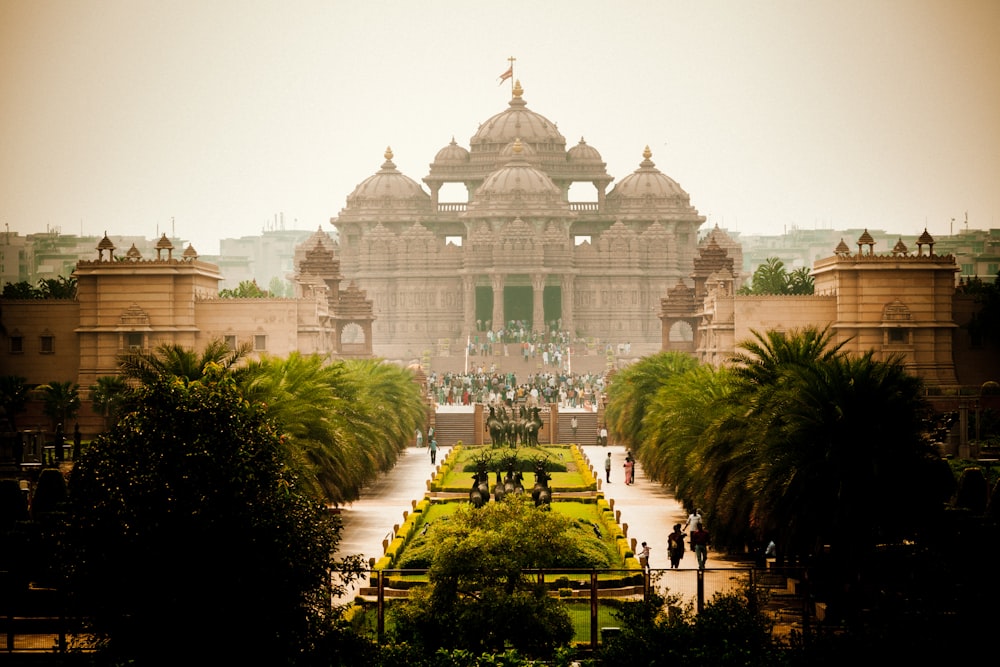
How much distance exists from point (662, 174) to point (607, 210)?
5.27 meters

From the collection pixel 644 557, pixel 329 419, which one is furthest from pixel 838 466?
pixel 329 419

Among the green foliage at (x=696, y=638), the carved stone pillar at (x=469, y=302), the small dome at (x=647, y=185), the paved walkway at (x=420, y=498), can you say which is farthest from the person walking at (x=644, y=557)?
the small dome at (x=647, y=185)

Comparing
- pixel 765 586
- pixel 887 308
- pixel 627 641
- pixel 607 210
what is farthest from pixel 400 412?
pixel 607 210

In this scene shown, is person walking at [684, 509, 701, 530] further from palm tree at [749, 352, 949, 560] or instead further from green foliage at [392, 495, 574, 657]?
green foliage at [392, 495, 574, 657]

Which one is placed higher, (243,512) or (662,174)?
(662,174)

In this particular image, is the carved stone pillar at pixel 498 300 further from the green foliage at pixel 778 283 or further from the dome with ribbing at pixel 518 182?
the green foliage at pixel 778 283

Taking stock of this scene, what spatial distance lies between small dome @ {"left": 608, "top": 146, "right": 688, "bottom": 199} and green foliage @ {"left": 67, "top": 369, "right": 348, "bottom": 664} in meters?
113

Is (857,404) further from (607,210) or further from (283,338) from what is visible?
(607,210)

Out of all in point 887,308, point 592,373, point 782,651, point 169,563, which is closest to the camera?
point 169,563

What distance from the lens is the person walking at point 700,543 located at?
38.7 meters

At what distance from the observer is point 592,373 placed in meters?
102

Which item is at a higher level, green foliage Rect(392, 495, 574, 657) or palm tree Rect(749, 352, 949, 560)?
palm tree Rect(749, 352, 949, 560)

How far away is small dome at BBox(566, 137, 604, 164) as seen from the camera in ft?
471

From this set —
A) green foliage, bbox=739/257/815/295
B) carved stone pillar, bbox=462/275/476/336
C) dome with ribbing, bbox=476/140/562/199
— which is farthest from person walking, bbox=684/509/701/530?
dome with ribbing, bbox=476/140/562/199
